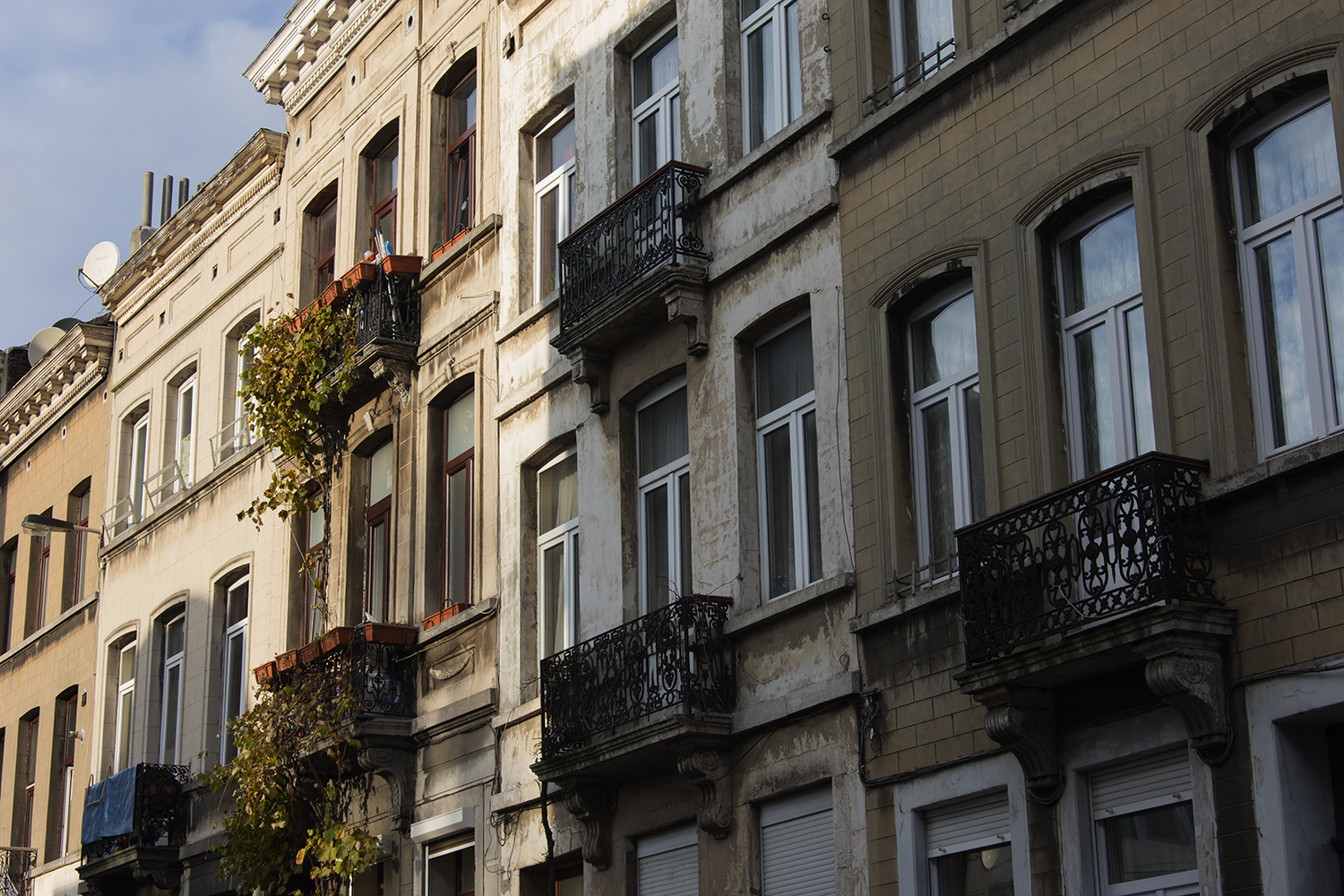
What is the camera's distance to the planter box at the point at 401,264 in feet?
70.9

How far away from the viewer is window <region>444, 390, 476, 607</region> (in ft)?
66.8

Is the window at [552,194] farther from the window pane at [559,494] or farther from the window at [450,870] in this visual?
the window at [450,870]

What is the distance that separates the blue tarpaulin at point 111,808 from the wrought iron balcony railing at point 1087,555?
16365 millimetres

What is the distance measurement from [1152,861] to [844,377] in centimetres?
476

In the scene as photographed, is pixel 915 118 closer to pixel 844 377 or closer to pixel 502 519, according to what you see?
pixel 844 377

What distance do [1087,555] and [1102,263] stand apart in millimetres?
2419

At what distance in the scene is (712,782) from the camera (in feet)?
49.2

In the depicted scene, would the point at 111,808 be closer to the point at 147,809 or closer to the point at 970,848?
the point at 147,809

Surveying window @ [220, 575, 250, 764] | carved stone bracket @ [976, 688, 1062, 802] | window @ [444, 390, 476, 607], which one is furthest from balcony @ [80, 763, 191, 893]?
carved stone bracket @ [976, 688, 1062, 802]

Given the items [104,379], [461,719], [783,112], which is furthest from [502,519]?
[104,379]

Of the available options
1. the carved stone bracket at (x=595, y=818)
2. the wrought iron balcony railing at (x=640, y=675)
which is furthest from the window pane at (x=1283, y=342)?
the carved stone bracket at (x=595, y=818)

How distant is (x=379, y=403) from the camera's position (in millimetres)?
22250

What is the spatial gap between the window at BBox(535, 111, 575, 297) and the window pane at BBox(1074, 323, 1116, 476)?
26.4 ft

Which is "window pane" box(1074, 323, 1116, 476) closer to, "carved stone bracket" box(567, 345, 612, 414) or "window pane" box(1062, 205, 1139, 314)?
"window pane" box(1062, 205, 1139, 314)
